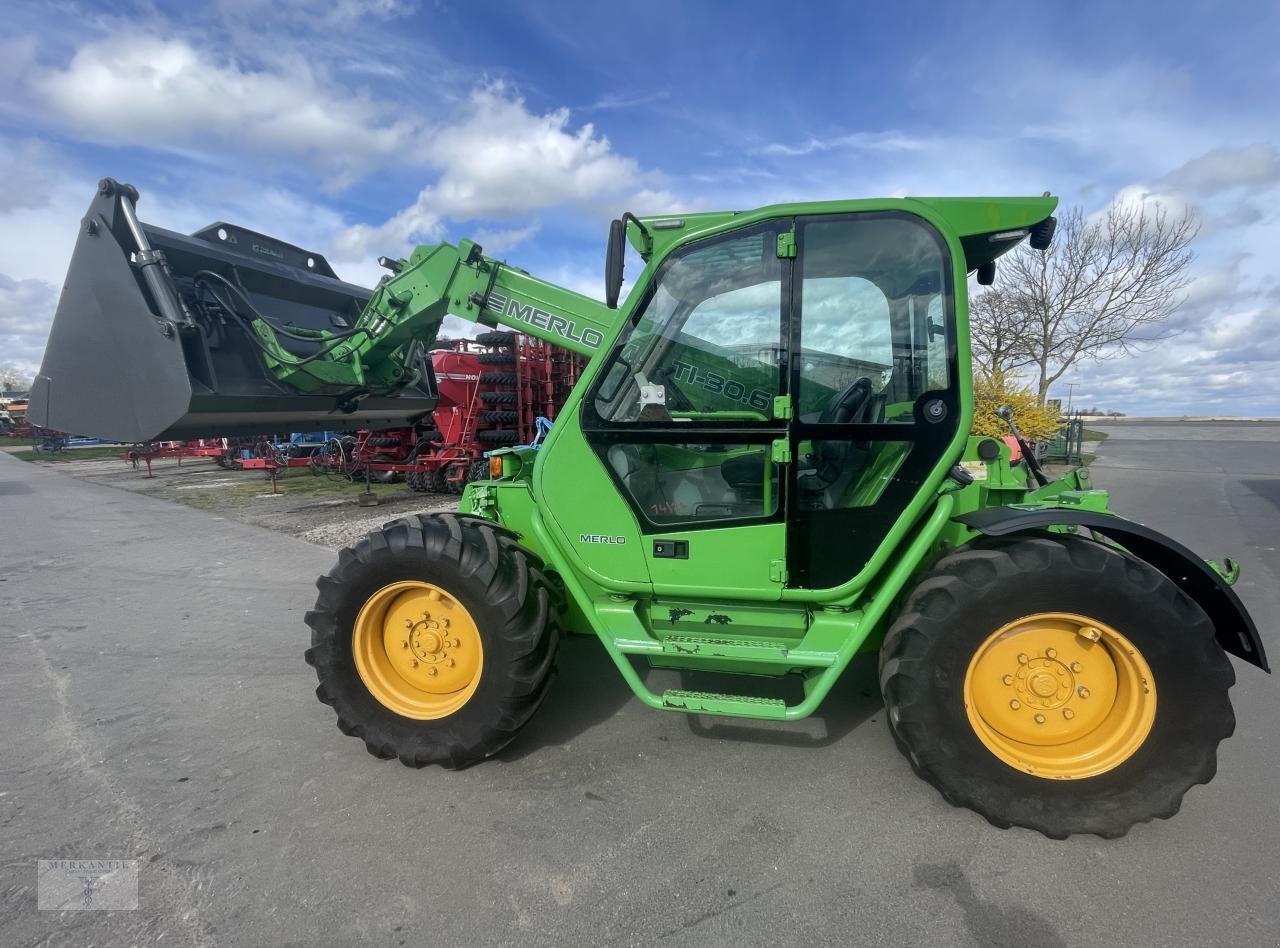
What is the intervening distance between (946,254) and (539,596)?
2253 mm

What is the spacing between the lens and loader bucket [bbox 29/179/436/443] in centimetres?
386

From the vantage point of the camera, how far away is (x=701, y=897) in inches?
89.7

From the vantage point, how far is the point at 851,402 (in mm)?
2955

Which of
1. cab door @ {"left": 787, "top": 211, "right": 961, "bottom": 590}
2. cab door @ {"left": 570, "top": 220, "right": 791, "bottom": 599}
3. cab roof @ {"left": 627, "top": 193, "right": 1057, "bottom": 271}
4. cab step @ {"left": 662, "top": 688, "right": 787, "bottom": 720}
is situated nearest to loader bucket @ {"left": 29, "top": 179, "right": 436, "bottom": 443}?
cab door @ {"left": 570, "top": 220, "right": 791, "bottom": 599}

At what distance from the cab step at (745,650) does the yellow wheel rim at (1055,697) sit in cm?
58

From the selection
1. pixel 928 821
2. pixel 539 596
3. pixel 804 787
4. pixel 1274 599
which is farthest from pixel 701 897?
pixel 1274 599

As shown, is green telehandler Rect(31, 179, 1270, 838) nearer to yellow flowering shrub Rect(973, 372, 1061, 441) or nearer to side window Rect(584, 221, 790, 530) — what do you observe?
side window Rect(584, 221, 790, 530)

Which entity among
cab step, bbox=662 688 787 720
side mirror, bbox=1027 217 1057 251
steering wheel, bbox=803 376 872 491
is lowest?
cab step, bbox=662 688 787 720

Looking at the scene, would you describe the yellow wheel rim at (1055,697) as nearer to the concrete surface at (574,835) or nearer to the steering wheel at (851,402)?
the concrete surface at (574,835)

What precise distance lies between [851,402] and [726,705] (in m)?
1.41

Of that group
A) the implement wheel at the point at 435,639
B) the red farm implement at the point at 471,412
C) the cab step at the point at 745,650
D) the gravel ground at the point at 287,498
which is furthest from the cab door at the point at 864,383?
the red farm implement at the point at 471,412

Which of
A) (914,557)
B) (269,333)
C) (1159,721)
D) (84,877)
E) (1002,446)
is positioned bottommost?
(84,877)

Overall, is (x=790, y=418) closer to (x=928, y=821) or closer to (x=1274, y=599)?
(x=928, y=821)

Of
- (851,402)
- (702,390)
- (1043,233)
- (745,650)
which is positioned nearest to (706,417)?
(702,390)
